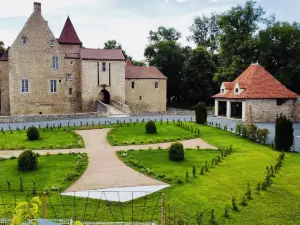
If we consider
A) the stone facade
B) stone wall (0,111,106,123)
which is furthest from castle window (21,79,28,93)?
the stone facade

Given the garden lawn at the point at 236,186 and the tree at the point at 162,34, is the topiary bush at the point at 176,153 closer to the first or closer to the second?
the garden lawn at the point at 236,186

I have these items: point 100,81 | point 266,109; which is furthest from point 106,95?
point 266,109

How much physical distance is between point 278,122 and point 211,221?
13726mm

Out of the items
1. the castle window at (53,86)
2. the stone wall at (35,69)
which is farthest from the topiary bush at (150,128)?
the castle window at (53,86)

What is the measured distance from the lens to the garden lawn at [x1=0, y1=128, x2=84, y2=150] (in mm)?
22005

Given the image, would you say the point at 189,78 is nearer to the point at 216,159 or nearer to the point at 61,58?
the point at 61,58

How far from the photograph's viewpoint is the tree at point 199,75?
54250 mm

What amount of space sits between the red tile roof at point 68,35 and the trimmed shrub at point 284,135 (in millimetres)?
33444

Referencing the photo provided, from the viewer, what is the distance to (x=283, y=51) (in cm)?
4416

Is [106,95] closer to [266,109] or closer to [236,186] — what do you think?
[266,109]

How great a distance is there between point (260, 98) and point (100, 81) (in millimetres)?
21625

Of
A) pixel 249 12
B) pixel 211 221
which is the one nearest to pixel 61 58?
pixel 249 12

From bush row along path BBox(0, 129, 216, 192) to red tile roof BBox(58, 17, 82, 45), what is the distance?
24.6 metres

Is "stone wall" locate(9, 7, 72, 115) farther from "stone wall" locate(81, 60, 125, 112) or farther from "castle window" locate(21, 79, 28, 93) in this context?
"stone wall" locate(81, 60, 125, 112)
